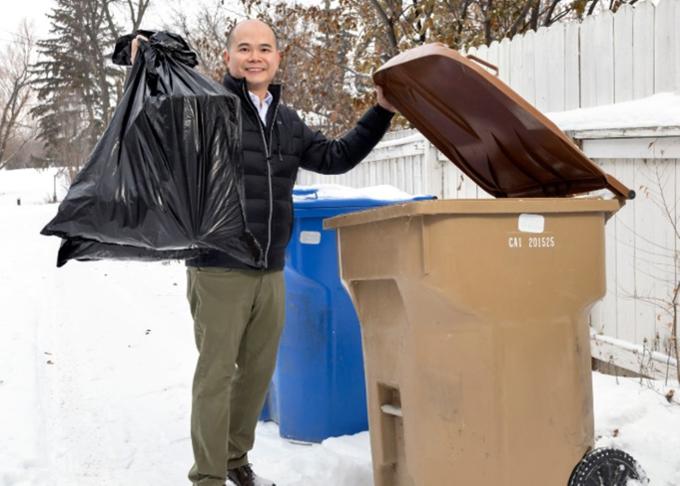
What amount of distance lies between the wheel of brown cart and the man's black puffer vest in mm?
1460

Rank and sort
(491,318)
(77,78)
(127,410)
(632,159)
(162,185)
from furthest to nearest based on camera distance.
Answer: (77,78) → (127,410) → (632,159) → (162,185) → (491,318)

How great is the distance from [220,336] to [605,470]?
5.15 feet

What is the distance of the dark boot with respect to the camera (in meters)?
3.44

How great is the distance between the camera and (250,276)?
3131 mm

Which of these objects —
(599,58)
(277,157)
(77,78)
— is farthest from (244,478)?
(77,78)

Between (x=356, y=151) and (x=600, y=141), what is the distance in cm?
209

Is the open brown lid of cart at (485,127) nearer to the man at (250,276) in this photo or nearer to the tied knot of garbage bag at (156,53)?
the man at (250,276)

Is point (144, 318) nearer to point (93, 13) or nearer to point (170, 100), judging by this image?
point (170, 100)

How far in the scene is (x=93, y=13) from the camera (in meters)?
30.8

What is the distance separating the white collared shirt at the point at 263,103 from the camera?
3.20 m

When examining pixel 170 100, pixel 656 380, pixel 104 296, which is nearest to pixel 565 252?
pixel 170 100

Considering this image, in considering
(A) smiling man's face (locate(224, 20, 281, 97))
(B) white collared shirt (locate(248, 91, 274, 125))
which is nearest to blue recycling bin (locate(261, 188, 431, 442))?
(B) white collared shirt (locate(248, 91, 274, 125))

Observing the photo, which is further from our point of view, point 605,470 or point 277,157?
point 277,157

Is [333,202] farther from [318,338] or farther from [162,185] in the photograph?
[162,185]
